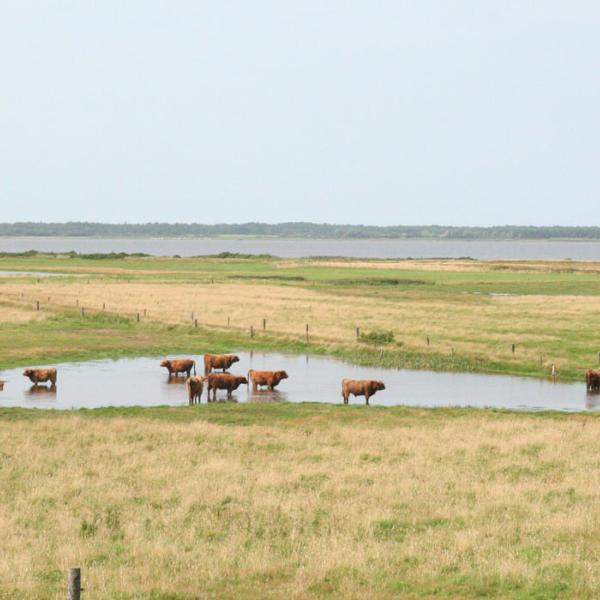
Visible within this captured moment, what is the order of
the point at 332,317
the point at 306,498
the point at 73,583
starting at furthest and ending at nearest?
1. the point at 332,317
2. the point at 306,498
3. the point at 73,583

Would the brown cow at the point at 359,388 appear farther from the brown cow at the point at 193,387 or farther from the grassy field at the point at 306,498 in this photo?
the brown cow at the point at 193,387

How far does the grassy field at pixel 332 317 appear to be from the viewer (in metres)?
51.4

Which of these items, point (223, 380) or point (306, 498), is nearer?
point (306, 498)

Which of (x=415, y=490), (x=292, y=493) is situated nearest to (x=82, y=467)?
(x=292, y=493)

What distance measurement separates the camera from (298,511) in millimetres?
18031

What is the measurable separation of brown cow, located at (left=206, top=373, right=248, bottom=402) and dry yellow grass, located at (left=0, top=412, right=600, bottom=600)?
→ 28.6 ft

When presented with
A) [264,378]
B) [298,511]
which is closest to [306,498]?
[298,511]

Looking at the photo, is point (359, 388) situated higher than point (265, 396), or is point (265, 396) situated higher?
point (359, 388)

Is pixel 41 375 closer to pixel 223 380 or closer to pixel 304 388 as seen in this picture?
pixel 223 380

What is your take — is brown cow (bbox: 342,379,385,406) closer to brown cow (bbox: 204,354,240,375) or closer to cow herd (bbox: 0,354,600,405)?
cow herd (bbox: 0,354,600,405)

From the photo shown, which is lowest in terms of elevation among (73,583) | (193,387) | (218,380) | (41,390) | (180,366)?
(41,390)

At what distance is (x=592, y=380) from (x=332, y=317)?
2701 centimetres

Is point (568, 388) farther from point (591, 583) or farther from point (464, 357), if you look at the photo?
point (591, 583)

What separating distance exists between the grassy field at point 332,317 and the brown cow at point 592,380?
3.67 meters
